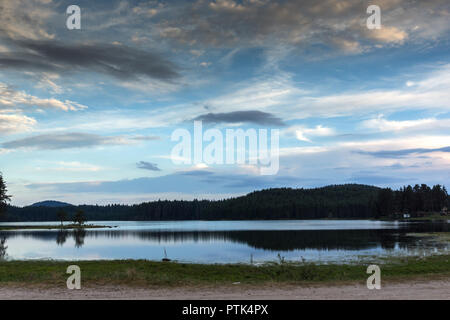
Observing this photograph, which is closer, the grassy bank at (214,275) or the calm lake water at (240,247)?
the grassy bank at (214,275)

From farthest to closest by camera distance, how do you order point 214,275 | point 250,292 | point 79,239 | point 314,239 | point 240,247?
point 79,239
point 314,239
point 240,247
point 214,275
point 250,292

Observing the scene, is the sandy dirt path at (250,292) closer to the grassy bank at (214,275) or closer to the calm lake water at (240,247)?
the grassy bank at (214,275)

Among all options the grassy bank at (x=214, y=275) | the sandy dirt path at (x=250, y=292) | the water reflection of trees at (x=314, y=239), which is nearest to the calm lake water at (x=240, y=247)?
the water reflection of trees at (x=314, y=239)

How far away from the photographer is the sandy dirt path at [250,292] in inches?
590

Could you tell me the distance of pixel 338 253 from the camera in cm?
3978

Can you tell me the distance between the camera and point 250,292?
1625cm

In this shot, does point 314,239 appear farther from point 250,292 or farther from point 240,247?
point 250,292

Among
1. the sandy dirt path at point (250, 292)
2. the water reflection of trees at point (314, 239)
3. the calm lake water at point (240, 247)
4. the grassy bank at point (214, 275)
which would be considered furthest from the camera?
the water reflection of trees at point (314, 239)

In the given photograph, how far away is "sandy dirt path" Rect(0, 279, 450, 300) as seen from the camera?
49.2ft

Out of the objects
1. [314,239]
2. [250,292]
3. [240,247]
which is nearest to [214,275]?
[250,292]
